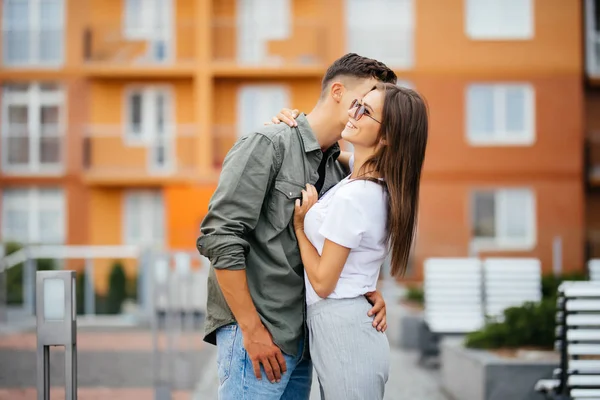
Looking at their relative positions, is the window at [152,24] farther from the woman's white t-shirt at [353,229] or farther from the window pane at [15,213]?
the woman's white t-shirt at [353,229]

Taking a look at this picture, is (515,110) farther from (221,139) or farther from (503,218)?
(221,139)

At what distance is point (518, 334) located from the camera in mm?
7367

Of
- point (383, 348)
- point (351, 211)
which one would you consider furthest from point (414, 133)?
point (383, 348)

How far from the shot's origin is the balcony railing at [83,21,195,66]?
2652 centimetres

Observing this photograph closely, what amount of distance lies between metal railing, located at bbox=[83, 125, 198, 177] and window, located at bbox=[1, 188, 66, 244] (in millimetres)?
1708

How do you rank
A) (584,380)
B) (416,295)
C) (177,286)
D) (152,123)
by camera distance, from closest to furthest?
(584,380), (177,286), (416,295), (152,123)

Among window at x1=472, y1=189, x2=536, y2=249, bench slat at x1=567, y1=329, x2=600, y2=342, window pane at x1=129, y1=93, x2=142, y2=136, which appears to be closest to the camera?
bench slat at x1=567, y1=329, x2=600, y2=342

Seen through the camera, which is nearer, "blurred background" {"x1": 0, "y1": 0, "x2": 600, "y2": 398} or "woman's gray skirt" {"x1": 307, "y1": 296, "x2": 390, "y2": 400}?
"woman's gray skirt" {"x1": 307, "y1": 296, "x2": 390, "y2": 400}

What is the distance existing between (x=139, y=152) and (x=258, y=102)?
3932mm

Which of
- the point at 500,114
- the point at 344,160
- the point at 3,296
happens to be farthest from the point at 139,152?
the point at 344,160

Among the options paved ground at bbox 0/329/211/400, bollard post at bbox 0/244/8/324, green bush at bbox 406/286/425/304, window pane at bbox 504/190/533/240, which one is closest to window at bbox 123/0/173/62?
window pane at bbox 504/190/533/240

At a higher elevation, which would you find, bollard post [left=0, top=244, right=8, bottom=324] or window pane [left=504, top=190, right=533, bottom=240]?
window pane [left=504, top=190, right=533, bottom=240]

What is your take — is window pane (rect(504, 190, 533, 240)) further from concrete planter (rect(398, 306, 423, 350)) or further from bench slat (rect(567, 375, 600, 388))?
bench slat (rect(567, 375, 600, 388))

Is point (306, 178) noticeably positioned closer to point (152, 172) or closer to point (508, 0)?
point (152, 172)
